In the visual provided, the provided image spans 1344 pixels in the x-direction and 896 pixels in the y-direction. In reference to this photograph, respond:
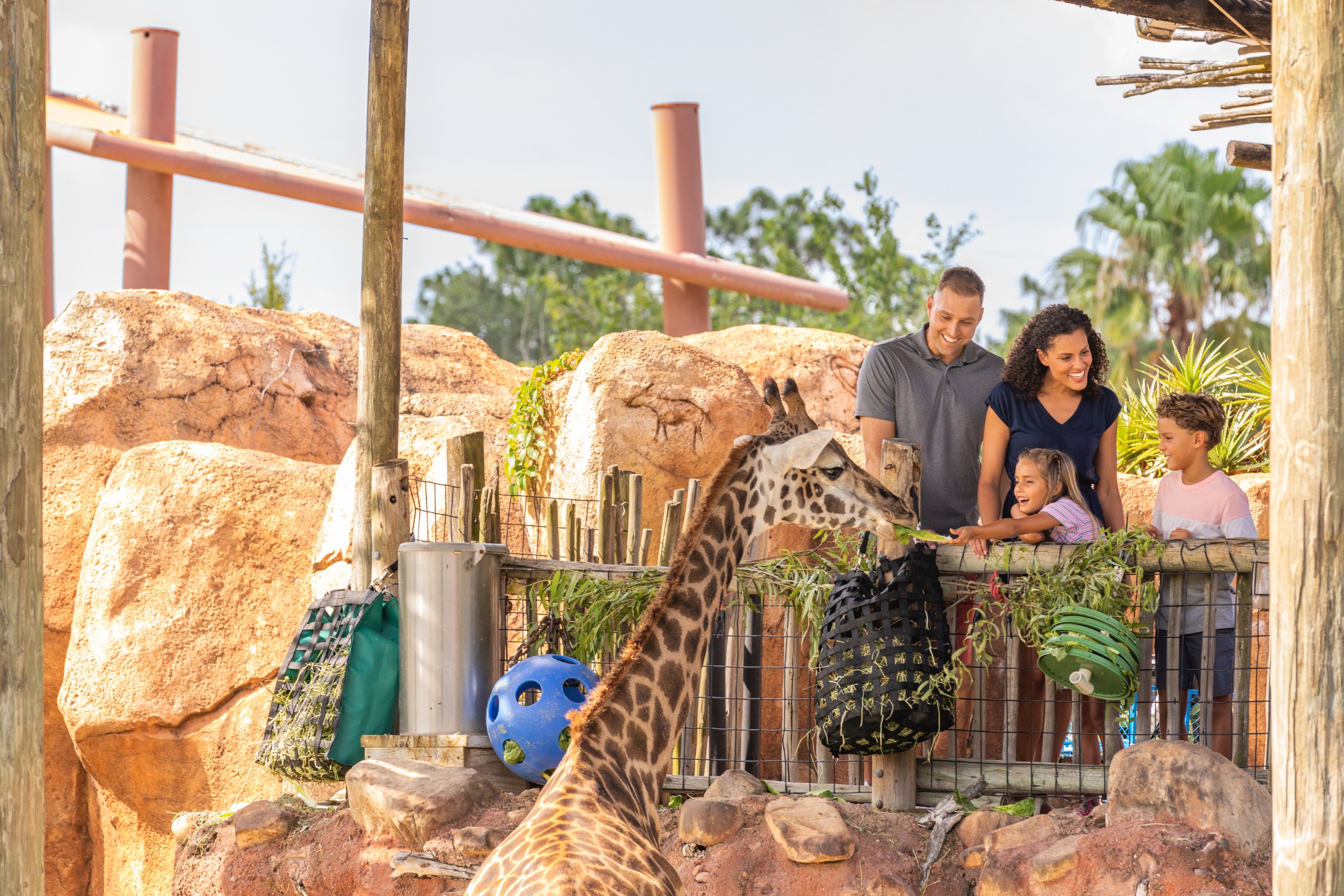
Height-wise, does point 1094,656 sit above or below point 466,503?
below

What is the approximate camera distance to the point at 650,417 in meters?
8.98

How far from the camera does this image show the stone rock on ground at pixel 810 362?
34.8ft

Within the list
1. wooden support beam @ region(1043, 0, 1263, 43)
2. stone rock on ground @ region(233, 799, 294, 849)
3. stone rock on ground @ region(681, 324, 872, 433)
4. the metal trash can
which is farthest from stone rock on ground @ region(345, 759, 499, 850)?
stone rock on ground @ region(681, 324, 872, 433)

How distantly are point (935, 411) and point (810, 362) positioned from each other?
483cm

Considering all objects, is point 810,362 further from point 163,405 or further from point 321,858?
point 321,858

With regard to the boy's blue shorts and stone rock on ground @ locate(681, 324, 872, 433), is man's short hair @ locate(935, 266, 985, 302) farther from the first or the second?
stone rock on ground @ locate(681, 324, 872, 433)

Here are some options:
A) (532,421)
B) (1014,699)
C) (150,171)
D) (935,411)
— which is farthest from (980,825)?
(150,171)

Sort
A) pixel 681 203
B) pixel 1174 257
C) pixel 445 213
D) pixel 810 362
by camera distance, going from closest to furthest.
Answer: pixel 810 362, pixel 445 213, pixel 681 203, pixel 1174 257

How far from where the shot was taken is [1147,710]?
524cm

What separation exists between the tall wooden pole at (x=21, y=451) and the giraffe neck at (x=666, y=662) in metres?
1.51

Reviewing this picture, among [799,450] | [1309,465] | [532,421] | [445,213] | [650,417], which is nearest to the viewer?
[1309,465]

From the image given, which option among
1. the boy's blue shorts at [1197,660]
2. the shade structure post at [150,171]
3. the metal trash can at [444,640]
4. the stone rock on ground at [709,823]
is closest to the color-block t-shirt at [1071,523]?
the boy's blue shorts at [1197,660]

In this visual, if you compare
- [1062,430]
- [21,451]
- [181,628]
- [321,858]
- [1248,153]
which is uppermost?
[1248,153]

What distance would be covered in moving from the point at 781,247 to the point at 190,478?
15014 mm
